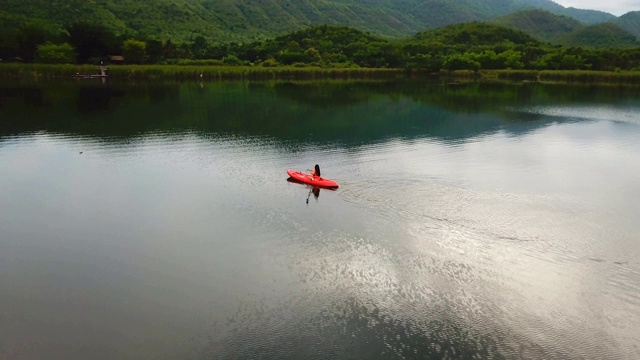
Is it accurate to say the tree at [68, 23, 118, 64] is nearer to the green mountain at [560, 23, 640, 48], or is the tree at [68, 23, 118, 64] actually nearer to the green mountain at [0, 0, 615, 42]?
the green mountain at [0, 0, 615, 42]

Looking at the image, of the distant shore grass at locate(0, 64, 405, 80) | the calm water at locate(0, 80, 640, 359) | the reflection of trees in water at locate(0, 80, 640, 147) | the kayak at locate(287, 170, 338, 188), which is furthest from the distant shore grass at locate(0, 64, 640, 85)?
the kayak at locate(287, 170, 338, 188)

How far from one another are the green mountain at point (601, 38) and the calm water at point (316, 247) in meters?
181

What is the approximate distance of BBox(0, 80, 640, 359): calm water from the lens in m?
10.6

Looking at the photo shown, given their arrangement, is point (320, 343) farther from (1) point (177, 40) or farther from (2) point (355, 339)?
(1) point (177, 40)

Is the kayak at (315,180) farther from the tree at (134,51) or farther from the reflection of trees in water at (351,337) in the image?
the tree at (134,51)

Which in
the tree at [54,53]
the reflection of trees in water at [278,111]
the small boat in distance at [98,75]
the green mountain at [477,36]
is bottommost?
the reflection of trees in water at [278,111]

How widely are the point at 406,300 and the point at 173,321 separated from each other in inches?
225

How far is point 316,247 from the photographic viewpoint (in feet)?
49.9

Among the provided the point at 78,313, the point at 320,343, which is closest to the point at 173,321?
the point at 78,313

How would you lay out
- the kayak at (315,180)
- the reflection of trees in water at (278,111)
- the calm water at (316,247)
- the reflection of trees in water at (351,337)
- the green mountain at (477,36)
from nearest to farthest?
1. the reflection of trees in water at (351,337)
2. the calm water at (316,247)
3. the kayak at (315,180)
4. the reflection of trees in water at (278,111)
5. the green mountain at (477,36)

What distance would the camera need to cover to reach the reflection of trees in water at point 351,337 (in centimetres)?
997

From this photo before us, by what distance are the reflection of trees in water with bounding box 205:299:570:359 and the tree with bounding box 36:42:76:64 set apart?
275 feet


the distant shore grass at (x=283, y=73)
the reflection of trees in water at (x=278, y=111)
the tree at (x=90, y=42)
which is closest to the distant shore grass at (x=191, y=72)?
the distant shore grass at (x=283, y=73)

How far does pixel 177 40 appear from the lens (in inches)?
5305
